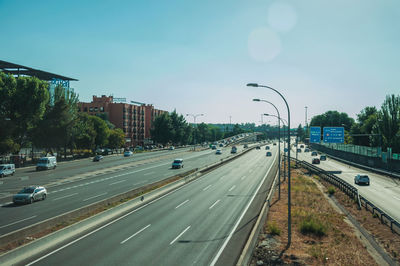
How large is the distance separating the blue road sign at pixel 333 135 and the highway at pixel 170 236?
28.9 metres

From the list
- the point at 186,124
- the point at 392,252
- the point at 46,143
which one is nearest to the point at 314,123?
the point at 186,124

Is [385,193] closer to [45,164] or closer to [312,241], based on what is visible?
[312,241]

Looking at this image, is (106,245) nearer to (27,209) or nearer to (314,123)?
(27,209)

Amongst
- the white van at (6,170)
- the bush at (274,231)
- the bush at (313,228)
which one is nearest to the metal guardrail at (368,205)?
the bush at (313,228)

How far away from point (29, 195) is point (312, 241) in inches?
985

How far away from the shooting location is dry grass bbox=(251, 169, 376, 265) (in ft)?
50.2

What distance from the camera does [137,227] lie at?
1997 centimetres

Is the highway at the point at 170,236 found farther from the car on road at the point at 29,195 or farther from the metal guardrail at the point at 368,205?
the car on road at the point at 29,195

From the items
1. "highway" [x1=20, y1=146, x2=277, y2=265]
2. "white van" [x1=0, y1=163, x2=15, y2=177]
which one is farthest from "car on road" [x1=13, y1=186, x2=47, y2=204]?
"white van" [x1=0, y1=163, x2=15, y2=177]

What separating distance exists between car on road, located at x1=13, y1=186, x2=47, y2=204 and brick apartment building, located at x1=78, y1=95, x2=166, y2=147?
103m

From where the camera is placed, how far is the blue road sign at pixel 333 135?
5224cm

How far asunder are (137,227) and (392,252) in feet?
54.8

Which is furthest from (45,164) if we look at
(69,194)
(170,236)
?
(170,236)

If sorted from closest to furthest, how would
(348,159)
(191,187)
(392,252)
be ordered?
(392,252) < (191,187) < (348,159)
